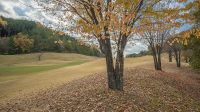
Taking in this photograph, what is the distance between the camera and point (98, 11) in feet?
48.8

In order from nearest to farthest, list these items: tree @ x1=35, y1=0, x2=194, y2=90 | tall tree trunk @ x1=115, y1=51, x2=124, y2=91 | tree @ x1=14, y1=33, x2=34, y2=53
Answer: tree @ x1=35, y1=0, x2=194, y2=90 → tall tree trunk @ x1=115, y1=51, x2=124, y2=91 → tree @ x1=14, y1=33, x2=34, y2=53

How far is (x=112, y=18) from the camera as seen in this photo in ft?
42.8

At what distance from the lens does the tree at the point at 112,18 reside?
43.7 feet

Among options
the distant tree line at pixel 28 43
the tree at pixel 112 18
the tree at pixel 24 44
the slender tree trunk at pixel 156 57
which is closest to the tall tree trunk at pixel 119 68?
the tree at pixel 112 18

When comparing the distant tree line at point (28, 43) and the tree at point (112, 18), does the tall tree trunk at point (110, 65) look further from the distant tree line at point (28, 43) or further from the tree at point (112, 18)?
the distant tree line at point (28, 43)

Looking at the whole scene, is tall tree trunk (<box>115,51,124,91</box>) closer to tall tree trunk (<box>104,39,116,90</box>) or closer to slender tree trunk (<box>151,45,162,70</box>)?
tall tree trunk (<box>104,39,116,90</box>)

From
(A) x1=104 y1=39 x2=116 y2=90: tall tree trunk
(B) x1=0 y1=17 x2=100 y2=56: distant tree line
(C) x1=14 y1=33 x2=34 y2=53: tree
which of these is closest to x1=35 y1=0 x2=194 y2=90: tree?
(A) x1=104 y1=39 x2=116 y2=90: tall tree trunk

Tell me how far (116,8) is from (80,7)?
3.82 m

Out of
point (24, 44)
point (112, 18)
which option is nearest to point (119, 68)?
point (112, 18)

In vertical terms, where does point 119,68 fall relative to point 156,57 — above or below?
below

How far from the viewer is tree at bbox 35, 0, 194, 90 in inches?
525

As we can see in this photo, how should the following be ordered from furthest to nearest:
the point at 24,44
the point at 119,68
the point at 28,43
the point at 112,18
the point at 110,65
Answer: the point at 28,43 < the point at 24,44 < the point at 119,68 < the point at 110,65 < the point at 112,18

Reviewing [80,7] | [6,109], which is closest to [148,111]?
[80,7]

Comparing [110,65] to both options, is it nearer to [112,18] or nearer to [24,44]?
[112,18]
